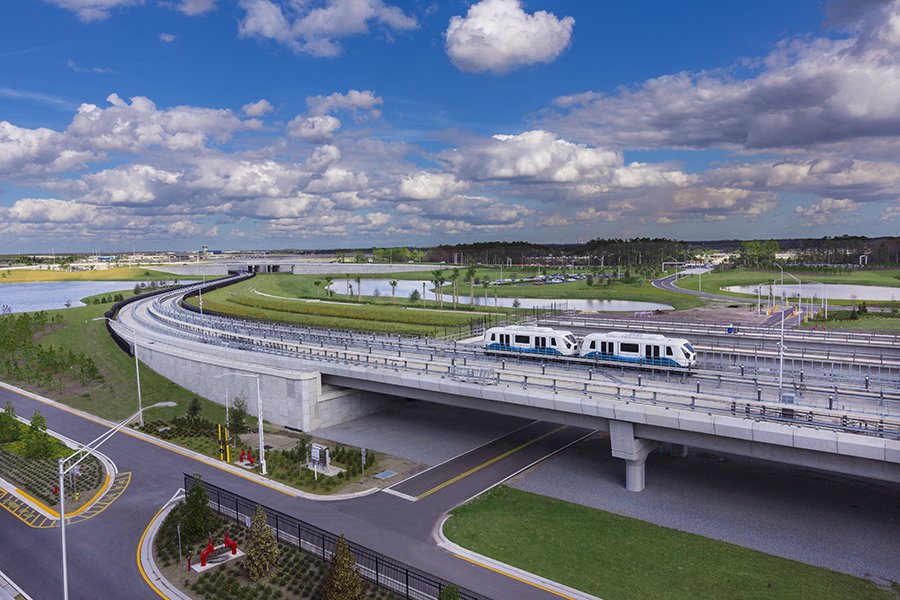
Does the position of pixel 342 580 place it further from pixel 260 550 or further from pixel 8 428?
pixel 8 428

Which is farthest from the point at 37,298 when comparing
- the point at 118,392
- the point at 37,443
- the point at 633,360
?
the point at 633,360

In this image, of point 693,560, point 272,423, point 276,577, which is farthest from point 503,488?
point 272,423

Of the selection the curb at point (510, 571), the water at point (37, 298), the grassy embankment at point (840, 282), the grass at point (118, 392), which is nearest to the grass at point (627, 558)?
the curb at point (510, 571)

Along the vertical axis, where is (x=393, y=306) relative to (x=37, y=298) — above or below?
below

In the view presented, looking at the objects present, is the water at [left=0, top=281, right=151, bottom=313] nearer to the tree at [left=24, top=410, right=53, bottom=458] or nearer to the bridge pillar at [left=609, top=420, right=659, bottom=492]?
the tree at [left=24, top=410, right=53, bottom=458]

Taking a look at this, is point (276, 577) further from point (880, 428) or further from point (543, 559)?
point (880, 428)

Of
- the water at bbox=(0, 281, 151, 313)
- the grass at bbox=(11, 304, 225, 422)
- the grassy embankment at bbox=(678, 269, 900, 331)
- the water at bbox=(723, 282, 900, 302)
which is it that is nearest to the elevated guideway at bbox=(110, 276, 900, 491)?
the grass at bbox=(11, 304, 225, 422)
